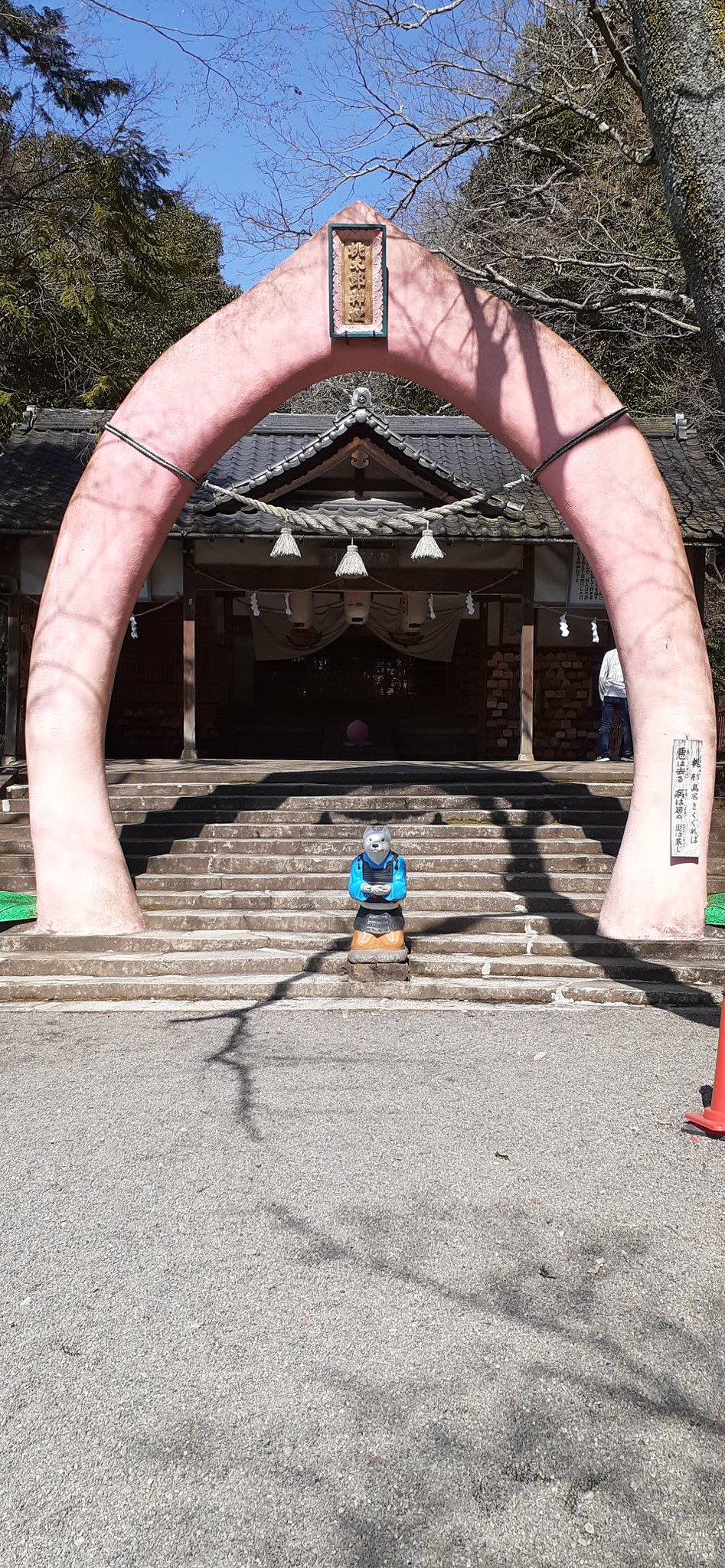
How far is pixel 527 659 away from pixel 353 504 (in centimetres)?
312

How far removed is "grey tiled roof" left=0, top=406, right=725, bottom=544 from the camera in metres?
13.2

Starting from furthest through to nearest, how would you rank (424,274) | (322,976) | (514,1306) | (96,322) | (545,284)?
(545,284), (96,322), (424,274), (322,976), (514,1306)

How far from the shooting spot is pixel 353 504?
1391 cm

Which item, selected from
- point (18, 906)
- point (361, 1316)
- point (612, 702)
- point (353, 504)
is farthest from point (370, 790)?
point (361, 1316)

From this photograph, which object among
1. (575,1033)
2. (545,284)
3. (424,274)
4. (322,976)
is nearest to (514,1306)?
(575,1033)

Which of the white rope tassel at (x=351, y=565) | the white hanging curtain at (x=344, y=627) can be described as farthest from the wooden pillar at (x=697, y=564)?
the white rope tassel at (x=351, y=565)

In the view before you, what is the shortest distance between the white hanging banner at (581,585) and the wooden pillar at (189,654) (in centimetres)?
514

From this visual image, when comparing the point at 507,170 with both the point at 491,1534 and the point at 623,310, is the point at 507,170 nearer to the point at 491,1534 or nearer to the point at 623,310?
the point at 623,310

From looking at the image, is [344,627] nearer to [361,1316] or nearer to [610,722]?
[610,722]

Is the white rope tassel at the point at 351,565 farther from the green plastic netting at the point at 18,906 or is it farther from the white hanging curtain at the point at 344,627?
the green plastic netting at the point at 18,906

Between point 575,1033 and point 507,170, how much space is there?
1692 cm

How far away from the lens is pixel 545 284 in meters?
16.8

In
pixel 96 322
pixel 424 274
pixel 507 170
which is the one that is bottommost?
pixel 424 274

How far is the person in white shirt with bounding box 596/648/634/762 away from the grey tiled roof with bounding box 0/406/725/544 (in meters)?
1.85
